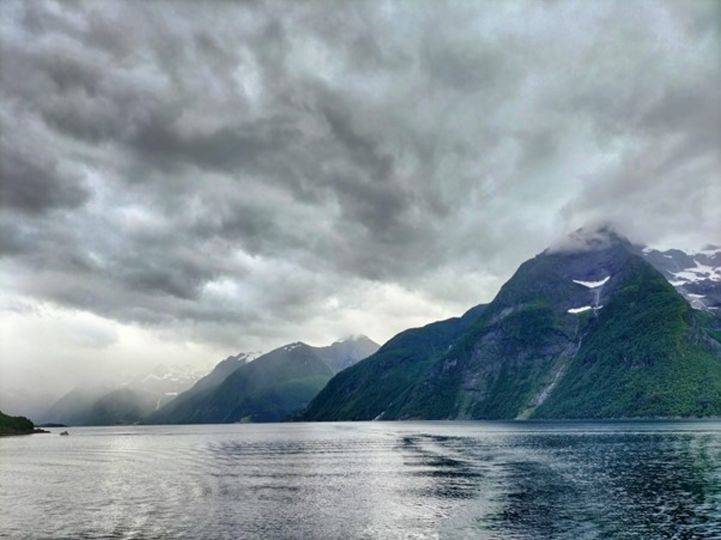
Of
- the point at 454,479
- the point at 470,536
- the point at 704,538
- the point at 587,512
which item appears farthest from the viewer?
the point at 454,479

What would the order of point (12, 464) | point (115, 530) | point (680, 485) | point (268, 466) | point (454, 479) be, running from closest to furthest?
1. point (115, 530)
2. point (680, 485)
3. point (454, 479)
4. point (268, 466)
5. point (12, 464)

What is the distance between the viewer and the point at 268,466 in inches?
5212

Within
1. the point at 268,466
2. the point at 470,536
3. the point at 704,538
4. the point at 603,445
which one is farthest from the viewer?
the point at 603,445

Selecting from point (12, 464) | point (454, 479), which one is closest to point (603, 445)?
point (454, 479)

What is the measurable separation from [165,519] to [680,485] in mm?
66691

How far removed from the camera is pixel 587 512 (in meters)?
65.0

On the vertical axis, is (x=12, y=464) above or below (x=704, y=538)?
above

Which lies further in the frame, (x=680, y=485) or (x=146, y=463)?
(x=146, y=463)

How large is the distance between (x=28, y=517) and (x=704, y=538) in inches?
2738

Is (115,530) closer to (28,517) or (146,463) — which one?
(28,517)

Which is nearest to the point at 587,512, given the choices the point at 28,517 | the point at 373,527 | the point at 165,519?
the point at 373,527

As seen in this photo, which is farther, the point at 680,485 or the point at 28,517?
the point at 680,485

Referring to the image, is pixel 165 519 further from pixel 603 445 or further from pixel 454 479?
pixel 603 445

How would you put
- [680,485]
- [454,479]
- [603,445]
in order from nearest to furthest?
[680,485] < [454,479] < [603,445]
